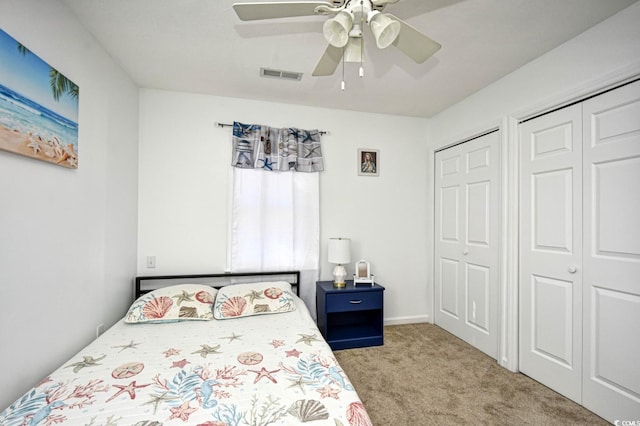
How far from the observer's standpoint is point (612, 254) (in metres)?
1.77

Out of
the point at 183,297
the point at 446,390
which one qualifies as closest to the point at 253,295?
the point at 183,297

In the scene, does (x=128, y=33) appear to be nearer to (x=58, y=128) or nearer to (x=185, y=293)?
(x=58, y=128)

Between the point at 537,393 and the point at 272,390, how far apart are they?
6.52ft

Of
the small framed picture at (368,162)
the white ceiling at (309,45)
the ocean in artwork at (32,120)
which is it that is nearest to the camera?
the ocean in artwork at (32,120)

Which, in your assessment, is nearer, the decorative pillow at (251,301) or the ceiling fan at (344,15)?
the ceiling fan at (344,15)

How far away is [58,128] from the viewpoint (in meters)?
1.65

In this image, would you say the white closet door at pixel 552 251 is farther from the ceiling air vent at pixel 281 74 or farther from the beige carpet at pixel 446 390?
the ceiling air vent at pixel 281 74

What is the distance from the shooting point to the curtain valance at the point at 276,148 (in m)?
2.91

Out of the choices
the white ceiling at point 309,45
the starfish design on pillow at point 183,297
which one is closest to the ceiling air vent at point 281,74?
the white ceiling at point 309,45

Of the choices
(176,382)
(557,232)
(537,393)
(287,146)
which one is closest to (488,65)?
(557,232)

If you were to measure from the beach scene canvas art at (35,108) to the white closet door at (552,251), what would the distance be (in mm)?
3225

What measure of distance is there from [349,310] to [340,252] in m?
0.56

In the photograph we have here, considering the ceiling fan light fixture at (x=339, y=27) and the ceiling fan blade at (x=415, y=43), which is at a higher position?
the ceiling fan blade at (x=415, y=43)

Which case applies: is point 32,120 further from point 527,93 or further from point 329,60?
point 527,93
